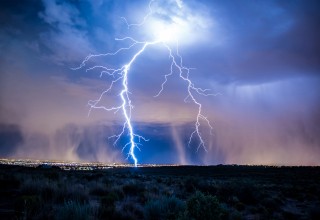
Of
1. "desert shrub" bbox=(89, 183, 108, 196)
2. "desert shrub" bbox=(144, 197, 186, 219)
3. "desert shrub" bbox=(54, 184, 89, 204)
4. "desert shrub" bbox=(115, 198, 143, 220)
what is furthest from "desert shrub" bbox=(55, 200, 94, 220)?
"desert shrub" bbox=(89, 183, 108, 196)

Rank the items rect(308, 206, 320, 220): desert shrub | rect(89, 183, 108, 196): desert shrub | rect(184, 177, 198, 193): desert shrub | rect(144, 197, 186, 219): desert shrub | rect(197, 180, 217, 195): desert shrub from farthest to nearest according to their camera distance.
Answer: rect(184, 177, 198, 193): desert shrub, rect(197, 180, 217, 195): desert shrub, rect(89, 183, 108, 196): desert shrub, rect(308, 206, 320, 220): desert shrub, rect(144, 197, 186, 219): desert shrub

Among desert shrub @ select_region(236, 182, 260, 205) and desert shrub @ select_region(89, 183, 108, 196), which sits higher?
desert shrub @ select_region(89, 183, 108, 196)

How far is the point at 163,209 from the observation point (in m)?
9.63

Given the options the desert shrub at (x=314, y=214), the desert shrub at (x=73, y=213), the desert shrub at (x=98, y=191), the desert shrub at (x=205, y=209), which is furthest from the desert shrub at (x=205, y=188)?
the desert shrub at (x=73, y=213)

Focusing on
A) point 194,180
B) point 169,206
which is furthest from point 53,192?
point 194,180

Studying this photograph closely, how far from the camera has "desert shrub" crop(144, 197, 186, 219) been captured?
907 cm

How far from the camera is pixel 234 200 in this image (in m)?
16.1

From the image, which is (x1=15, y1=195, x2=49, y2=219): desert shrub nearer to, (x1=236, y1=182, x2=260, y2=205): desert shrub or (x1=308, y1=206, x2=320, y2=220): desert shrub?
(x1=308, y1=206, x2=320, y2=220): desert shrub

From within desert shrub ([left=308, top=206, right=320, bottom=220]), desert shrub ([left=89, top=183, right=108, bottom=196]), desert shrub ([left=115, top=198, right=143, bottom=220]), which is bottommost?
desert shrub ([left=308, top=206, right=320, bottom=220])

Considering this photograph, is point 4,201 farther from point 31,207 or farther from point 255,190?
point 255,190

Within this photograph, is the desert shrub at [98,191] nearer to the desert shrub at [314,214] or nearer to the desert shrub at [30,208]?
the desert shrub at [30,208]

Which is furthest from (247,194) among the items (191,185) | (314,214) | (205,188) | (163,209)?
(163,209)

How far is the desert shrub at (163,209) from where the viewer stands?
29.8 ft

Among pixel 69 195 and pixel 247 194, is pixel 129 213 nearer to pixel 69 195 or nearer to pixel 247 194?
pixel 69 195
